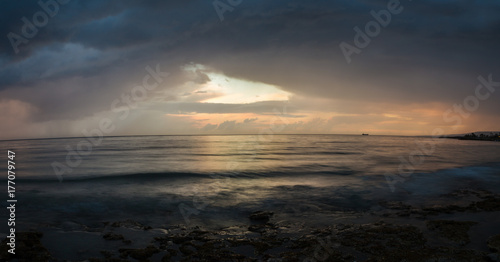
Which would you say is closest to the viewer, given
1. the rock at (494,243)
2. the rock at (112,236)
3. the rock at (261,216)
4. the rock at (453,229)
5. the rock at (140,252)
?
the rock at (494,243)

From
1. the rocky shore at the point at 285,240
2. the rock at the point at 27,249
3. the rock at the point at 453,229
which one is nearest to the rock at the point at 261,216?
the rocky shore at the point at 285,240

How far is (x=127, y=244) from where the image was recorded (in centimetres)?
866

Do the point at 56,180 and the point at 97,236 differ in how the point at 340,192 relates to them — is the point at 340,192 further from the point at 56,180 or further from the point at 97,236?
the point at 56,180

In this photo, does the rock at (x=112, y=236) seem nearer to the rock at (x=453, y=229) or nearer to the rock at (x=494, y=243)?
the rock at (x=453, y=229)

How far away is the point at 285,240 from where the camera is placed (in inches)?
345

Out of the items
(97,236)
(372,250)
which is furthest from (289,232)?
(97,236)

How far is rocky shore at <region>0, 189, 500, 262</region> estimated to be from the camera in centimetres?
744

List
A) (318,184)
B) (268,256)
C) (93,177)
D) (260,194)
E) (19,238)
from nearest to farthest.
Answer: (268,256) < (19,238) < (260,194) < (318,184) < (93,177)

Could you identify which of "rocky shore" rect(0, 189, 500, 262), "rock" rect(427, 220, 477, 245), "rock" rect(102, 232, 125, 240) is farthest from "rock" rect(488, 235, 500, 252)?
"rock" rect(102, 232, 125, 240)

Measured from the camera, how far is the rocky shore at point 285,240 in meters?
7.44

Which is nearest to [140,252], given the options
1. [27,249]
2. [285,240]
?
[27,249]

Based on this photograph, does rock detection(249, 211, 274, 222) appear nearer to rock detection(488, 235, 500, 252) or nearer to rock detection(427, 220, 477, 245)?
rock detection(427, 220, 477, 245)

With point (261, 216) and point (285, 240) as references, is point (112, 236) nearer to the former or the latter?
point (261, 216)

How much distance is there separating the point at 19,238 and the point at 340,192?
53.0 feet
